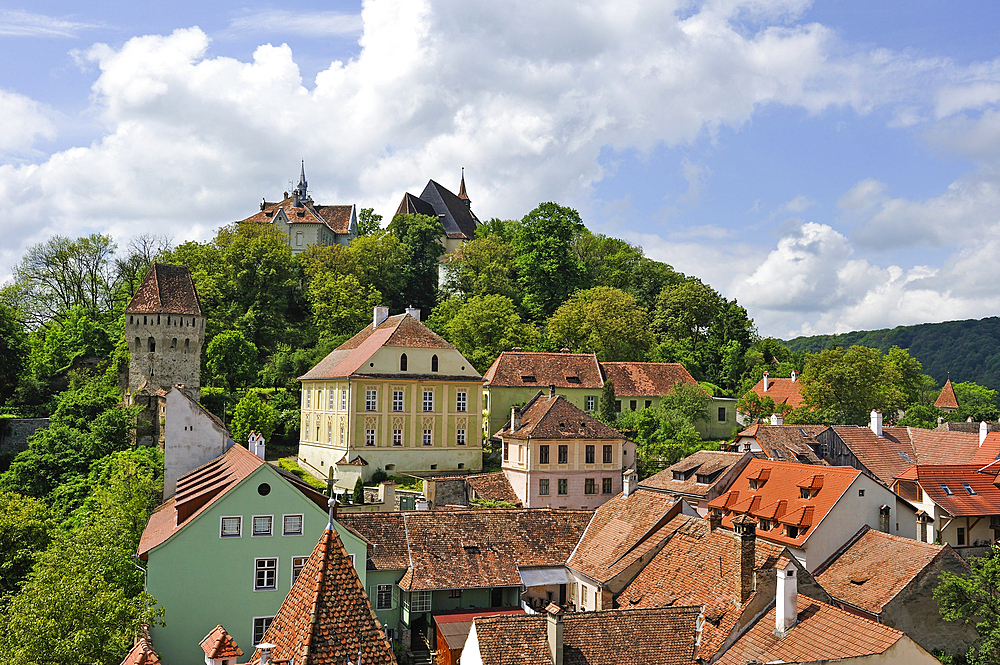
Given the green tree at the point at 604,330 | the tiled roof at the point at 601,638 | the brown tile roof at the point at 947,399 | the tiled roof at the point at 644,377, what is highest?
the green tree at the point at 604,330

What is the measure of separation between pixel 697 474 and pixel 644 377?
869 inches

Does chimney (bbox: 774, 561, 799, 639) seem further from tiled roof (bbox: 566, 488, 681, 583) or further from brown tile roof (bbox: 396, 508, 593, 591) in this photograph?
brown tile roof (bbox: 396, 508, 593, 591)

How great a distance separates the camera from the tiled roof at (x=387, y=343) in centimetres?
5588

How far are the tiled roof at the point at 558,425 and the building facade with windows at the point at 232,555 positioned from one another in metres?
20.3

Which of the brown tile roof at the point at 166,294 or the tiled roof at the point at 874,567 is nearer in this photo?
the tiled roof at the point at 874,567

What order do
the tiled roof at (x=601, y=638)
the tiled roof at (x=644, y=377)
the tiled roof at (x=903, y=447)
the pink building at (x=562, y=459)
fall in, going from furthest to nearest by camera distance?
the tiled roof at (x=644, y=377) < the tiled roof at (x=903, y=447) < the pink building at (x=562, y=459) < the tiled roof at (x=601, y=638)

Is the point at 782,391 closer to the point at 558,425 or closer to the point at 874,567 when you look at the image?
the point at 558,425

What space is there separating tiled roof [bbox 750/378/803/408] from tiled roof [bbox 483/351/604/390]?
19077 mm

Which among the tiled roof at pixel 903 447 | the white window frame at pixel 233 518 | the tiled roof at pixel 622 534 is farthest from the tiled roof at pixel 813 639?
the tiled roof at pixel 903 447

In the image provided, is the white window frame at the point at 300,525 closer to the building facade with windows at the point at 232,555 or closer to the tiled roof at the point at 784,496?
the building facade with windows at the point at 232,555

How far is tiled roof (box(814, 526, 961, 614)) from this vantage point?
2925 centimetres

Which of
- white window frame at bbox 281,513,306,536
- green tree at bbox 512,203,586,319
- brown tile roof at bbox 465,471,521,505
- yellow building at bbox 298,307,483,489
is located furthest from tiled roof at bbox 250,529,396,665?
green tree at bbox 512,203,586,319

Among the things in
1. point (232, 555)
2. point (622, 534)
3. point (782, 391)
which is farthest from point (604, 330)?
point (232, 555)

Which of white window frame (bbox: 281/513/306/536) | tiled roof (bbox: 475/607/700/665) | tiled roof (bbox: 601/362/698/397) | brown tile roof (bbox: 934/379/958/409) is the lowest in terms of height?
tiled roof (bbox: 475/607/700/665)
